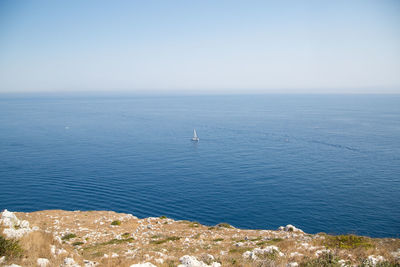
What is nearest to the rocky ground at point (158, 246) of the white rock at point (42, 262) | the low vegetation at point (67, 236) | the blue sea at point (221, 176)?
the white rock at point (42, 262)

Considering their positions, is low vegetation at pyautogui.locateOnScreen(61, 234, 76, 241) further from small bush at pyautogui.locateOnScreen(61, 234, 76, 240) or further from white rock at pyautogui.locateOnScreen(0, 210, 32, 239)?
white rock at pyautogui.locateOnScreen(0, 210, 32, 239)

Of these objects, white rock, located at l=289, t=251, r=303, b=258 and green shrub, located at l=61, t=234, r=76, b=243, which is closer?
white rock, located at l=289, t=251, r=303, b=258

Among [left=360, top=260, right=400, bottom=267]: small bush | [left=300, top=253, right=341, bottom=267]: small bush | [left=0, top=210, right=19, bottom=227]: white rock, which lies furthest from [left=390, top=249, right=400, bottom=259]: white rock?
[left=0, top=210, right=19, bottom=227]: white rock

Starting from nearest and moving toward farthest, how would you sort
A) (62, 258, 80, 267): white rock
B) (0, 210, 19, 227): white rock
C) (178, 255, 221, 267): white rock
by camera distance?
(62, 258, 80, 267): white rock → (178, 255, 221, 267): white rock → (0, 210, 19, 227): white rock

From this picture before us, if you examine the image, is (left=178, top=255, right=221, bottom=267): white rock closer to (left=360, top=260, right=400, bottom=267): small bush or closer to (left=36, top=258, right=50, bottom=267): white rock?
(left=36, top=258, right=50, bottom=267): white rock

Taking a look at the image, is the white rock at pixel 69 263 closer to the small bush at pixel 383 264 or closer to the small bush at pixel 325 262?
the small bush at pixel 325 262

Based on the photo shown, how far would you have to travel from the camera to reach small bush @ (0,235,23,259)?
14.5m

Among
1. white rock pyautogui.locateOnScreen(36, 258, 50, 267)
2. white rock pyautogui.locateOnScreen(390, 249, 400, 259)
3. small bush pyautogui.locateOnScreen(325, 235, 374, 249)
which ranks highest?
white rock pyautogui.locateOnScreen(36, 258, 50, 267)

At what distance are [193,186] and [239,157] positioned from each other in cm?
2763

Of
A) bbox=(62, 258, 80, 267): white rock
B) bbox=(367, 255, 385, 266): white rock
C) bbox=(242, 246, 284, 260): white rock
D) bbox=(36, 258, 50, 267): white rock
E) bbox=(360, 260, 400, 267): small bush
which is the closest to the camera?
bbox=(36, 258, 50, 267): white rock

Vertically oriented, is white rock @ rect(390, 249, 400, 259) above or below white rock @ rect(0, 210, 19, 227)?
below

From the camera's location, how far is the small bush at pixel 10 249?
14484 millimetres

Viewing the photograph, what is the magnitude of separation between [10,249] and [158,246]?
12075 mm

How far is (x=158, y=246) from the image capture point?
941 inches
